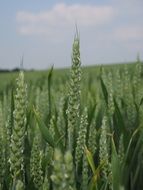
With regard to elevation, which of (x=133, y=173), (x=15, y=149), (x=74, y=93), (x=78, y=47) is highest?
(x=78, y=47)

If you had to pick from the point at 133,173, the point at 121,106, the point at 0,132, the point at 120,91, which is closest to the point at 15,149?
the point at 0,132

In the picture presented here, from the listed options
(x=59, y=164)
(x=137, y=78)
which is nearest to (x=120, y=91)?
(x=137, y=78)

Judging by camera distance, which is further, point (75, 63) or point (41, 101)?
point (41, 101)

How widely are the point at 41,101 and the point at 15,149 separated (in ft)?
5.00

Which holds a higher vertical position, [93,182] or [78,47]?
[78,47]

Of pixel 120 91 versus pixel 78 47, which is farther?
pixel 120 91

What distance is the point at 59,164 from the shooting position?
20.2 inches

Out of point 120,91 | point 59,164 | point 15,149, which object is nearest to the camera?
point 59,164

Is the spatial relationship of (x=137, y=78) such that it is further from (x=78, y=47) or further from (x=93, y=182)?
(x=93, y=182)

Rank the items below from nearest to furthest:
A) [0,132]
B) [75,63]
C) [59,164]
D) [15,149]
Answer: [59,164]
[15,149]
[75,63]
[0,132]

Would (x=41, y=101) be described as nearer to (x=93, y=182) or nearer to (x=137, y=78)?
(x=137, y=78)

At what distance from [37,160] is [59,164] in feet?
1.96

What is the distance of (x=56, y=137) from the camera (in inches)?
46.9

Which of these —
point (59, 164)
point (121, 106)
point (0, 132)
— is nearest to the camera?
point (59, 164)
